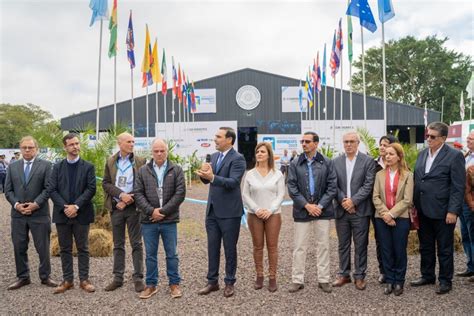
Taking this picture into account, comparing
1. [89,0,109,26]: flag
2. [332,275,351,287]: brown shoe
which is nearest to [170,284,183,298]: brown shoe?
[332,275,351,287]: brown shoe

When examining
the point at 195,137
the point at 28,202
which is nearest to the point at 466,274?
the point at 28,202

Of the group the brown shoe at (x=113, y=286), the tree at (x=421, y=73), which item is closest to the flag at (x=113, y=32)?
the brown shoe at (x=113, y=286)

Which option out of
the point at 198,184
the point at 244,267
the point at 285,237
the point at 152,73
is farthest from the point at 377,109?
the point at 244,267

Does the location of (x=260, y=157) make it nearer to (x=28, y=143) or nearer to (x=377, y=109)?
(x=28, y=143)

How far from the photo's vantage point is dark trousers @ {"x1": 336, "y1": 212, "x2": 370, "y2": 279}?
493 centimetres

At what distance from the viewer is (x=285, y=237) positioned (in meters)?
8.25

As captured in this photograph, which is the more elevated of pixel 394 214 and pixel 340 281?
pixel 394 214

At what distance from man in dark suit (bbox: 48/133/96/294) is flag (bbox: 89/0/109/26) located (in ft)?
21.0

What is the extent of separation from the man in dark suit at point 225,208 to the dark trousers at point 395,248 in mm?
1651

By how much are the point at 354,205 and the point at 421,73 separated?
45294 mm

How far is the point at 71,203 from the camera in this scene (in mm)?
4945

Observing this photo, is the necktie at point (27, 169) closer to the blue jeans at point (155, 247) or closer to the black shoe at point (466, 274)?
the blue jeans at point (155, 247)

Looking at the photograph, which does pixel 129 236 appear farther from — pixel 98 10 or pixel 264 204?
pixel 98 10

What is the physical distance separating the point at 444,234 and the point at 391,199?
71cm
